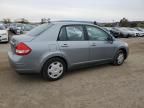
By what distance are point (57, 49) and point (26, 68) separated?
0.90 m

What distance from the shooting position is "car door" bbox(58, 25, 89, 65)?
4547mm

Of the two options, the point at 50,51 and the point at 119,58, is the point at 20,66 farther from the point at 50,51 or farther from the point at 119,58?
the point at 119,58

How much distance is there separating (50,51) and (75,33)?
0.98 meters

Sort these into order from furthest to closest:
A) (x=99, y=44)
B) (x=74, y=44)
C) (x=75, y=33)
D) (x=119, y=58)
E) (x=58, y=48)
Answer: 1. (x=119, y=58)
2. (x=99, y=44)
3. (x=75, y=33)
4. (x=74, y=44)
5. (x=58, y=48)

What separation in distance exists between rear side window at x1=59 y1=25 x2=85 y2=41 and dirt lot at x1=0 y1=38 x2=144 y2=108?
109cm

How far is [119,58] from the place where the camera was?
20.1ft

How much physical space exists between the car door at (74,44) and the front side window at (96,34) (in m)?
0.25

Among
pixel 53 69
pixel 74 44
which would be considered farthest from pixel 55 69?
pixel 74 44

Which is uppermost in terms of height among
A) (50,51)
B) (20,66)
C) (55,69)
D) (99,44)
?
(99,44)

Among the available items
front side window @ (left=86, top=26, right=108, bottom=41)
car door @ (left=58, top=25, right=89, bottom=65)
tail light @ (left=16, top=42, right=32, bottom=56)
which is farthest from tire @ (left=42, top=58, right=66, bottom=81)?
front side window @ (left=86, top=26, right=108, bottom=41)

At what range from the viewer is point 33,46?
4.09 m

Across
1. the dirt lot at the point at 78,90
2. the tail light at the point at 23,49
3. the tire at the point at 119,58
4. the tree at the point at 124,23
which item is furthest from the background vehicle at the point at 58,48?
the tree at the point at 124,23

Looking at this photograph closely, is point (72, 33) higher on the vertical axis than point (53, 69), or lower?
higher

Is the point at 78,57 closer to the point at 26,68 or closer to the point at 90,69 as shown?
the point at 90,69
